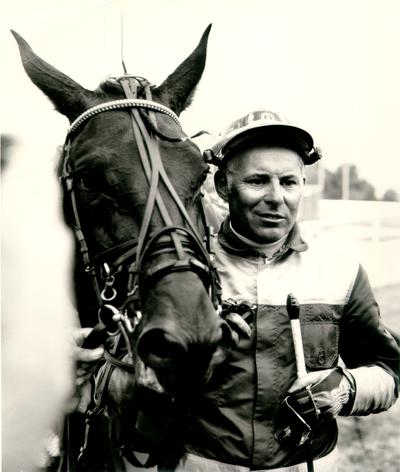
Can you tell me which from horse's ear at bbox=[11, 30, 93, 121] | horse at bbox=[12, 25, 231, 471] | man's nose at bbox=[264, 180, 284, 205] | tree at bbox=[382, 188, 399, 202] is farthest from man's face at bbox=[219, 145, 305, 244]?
horse's ear at bbox=[11, 30, 93, 121]

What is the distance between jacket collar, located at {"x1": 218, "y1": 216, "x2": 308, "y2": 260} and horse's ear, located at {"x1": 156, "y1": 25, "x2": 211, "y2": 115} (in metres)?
0.36

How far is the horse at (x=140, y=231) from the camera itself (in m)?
0.96

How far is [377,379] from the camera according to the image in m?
1.32

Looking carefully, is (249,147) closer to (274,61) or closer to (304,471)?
(274,61)

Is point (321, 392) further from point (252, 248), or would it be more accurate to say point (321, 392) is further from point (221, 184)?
point (221, 184)

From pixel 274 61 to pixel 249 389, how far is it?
93 centimetres

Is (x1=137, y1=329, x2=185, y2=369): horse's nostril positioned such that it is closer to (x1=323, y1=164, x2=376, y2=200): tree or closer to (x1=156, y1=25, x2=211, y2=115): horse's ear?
(x1=156, y1=25, x2=211, y2=115): horse's ear

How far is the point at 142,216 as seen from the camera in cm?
108

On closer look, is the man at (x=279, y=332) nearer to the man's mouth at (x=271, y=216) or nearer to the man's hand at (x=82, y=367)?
the man's mouth at (x=271, y=216)

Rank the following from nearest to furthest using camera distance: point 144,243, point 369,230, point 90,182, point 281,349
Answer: point 144,243, point 90,182, point 281,349, point 369,230

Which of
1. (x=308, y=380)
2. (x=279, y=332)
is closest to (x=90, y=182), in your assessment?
(x=279, y=332)

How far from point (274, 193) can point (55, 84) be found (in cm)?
61

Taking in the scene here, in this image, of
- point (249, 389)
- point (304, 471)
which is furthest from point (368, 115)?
point (304, 471)

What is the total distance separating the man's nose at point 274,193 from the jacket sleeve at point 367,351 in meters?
0.30
